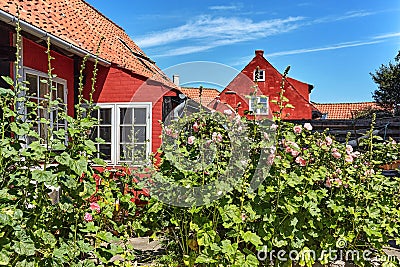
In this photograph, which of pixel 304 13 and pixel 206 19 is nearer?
pixel 206 19

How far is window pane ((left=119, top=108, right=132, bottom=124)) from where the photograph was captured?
7.50 m

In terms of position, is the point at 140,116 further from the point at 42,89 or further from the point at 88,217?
the point at 88,217

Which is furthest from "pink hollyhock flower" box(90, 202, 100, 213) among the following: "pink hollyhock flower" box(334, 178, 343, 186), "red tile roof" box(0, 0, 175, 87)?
"red tile roof" box(0, 0, 175, 87)

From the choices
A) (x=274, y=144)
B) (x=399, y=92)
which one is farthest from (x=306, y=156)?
(x=399, y=92)

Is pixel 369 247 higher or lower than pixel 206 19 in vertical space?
lower

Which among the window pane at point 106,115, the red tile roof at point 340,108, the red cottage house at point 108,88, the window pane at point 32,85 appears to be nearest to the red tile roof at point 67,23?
the red cottage house at point 108,88

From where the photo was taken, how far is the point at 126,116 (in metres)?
7.53

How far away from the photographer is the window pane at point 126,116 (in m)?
7.50

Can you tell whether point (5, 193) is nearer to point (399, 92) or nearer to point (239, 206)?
point (239, 206)

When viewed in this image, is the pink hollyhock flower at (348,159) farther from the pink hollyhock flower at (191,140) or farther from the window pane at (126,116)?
the window pane at (126,116)

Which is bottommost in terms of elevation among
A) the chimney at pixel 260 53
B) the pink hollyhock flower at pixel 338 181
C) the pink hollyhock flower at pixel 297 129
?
the pink hollyhock flower at pixel 338 181

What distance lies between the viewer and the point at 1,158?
2.23 meters

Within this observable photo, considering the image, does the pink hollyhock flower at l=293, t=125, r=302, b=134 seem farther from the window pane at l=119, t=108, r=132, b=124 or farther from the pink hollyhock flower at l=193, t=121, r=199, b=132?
the window pane at l=119, t=108, r=132, b=124

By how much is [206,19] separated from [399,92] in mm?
21191
